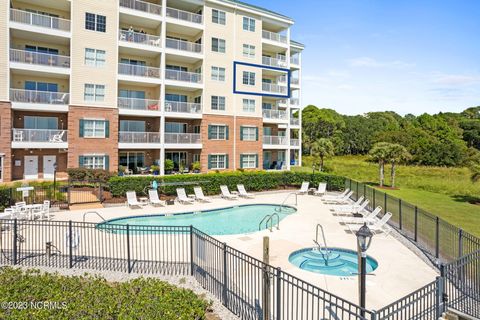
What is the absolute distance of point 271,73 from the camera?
3600 cm

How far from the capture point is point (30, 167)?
981 inches

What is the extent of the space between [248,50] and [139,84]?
1182 cm

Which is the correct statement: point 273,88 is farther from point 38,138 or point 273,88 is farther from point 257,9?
point 38,138

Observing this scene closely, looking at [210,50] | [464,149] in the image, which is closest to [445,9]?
[210,50]

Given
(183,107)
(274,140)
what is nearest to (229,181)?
(183,107)

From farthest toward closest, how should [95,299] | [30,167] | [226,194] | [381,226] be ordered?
[30,167] → [226,194] → [381,226] → [95,299]

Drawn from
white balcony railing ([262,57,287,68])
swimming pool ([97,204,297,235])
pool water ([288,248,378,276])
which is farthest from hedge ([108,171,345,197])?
white balcony railing ([262,57,287,68])

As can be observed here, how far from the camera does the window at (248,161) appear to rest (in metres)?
32.8

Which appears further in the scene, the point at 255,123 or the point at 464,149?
the point at 464,149

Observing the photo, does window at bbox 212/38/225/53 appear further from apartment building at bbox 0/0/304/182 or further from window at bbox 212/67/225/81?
window at bbox 212/67/225/81

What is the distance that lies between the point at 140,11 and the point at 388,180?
101ft

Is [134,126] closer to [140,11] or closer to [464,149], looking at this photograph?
[140,11]

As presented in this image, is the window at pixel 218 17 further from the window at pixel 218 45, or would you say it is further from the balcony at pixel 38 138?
the balcony at pixel 38 138

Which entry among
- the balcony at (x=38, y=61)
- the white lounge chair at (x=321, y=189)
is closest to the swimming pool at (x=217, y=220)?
the white lounge chair at (x=321, y=189)
